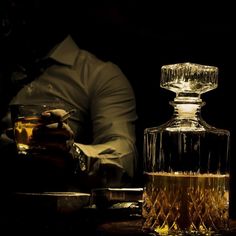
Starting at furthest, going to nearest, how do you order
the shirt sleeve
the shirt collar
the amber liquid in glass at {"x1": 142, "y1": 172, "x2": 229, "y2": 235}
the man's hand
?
the shirt collar → the shirt sleeve → the man's hand → the amber liquid in glass at {"x1": 142, "y1": 172, "x2": 229, "y2": 235}

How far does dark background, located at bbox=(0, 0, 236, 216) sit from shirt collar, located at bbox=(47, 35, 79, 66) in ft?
0.55

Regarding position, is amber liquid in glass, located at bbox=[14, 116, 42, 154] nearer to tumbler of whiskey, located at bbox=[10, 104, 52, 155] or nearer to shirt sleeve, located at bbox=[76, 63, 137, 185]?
tumbler of whiskey, located at bbox=[10, 104, 52, 155]

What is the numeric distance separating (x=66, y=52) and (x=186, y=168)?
6.53 ft

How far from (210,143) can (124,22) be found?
6.08 ft

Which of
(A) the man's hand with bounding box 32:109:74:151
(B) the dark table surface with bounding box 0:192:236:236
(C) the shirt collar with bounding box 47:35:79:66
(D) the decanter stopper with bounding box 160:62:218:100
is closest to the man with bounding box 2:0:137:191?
(C) the shirt collar with bounding box 47:35:79:66

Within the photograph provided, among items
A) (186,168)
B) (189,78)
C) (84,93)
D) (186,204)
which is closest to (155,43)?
(84,93)

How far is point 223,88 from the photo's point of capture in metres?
2.87

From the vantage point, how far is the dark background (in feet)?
9.46

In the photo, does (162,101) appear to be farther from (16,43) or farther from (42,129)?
(42,129)

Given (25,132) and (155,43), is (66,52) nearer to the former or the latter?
(155,43)

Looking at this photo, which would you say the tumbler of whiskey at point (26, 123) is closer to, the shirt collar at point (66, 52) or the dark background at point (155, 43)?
the dark background at point (155, 43)

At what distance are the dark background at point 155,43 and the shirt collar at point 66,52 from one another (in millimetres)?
166

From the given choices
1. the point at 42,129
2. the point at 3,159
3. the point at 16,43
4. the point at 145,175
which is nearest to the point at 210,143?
the point at 145,175

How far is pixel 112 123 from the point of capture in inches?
120
